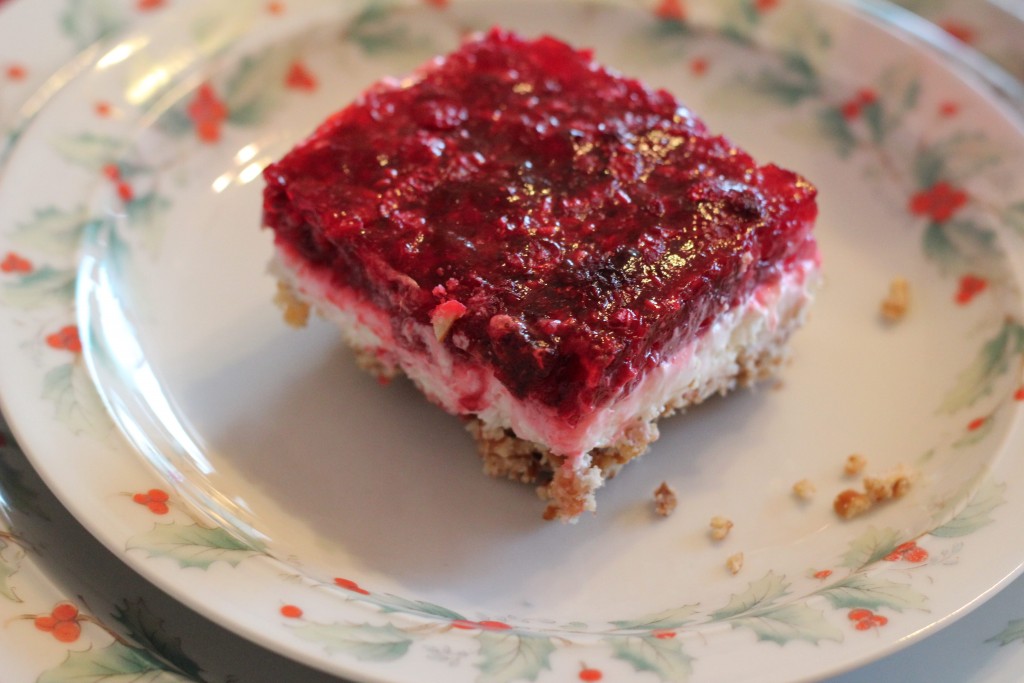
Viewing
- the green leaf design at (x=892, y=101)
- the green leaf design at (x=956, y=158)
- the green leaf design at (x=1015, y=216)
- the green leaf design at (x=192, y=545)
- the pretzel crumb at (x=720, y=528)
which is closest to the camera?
the green leaf design at (x=192, y=545)

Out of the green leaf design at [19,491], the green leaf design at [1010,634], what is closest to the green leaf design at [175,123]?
the green leaf design at [19,491]

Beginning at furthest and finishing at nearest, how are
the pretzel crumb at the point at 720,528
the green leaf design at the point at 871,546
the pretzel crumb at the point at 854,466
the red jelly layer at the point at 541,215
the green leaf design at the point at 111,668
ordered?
the pretzel crumb at the point at 854,466, the pretzel crumb at the point at 720,528, the green leaf design at the point at 871,546, the red jelly layer at the point at 541,215, the green leaf design at the point at 111,668

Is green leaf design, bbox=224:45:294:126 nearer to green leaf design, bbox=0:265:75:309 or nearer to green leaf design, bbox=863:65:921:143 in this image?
green leaf design, bbox=0:265:75:309

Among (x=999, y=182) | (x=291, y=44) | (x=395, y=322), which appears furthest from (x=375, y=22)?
(x=999, y=182)

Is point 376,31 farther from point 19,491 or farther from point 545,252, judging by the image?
point 19,491

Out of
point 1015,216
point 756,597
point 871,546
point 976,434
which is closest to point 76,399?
point 756,597

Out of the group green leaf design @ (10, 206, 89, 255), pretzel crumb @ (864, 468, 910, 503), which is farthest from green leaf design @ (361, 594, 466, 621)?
green leaf design @ (10, 206, 89, 255)

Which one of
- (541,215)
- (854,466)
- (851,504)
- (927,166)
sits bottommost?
(851,504)

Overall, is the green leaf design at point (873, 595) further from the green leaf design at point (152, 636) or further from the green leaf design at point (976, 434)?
the green leaf design at point (152, 636)
